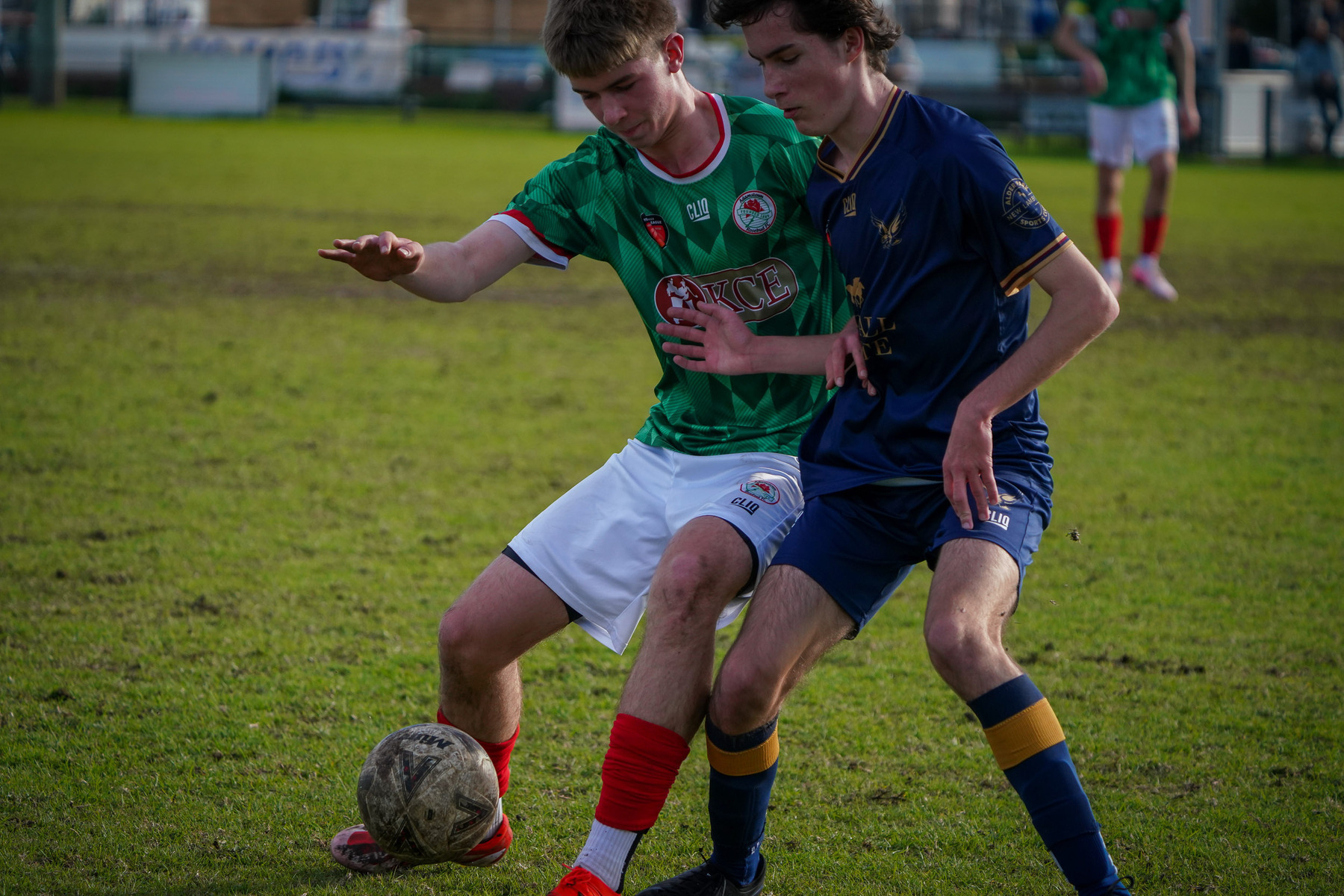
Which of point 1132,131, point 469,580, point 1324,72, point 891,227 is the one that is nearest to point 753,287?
point 891,227

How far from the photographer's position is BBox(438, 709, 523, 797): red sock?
313 centimetres

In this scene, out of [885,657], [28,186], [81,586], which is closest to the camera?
[885,657]

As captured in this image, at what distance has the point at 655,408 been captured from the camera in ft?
11.4

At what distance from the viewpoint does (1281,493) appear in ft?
19.4

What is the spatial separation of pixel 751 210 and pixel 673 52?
432 mm

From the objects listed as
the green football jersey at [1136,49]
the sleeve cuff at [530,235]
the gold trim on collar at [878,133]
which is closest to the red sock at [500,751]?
the sleeve cuff at [530,235]

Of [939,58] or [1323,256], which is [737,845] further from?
[939,58]

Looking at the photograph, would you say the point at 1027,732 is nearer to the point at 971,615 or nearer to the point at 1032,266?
the point at 971,615

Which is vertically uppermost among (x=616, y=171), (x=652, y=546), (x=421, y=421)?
(x=616, y=171)

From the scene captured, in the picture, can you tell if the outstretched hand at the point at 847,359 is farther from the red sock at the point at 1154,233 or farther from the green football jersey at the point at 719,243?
the red sock at the point at 1154,233

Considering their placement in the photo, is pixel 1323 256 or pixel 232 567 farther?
pixel 1323 256

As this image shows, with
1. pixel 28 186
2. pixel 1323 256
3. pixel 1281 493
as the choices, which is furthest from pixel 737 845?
pixel 28 186

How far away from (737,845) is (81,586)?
2.89 metres

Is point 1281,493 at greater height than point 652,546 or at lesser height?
lesser
